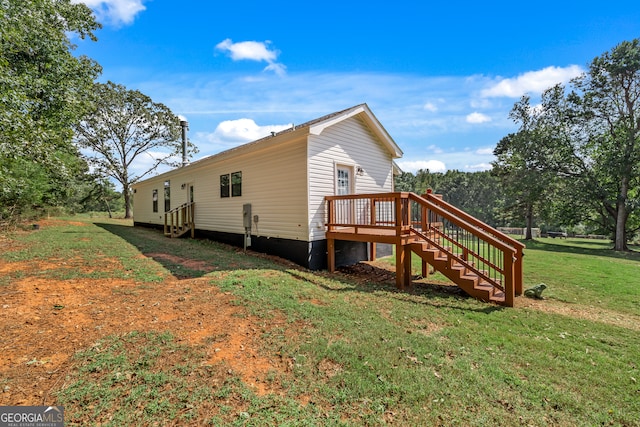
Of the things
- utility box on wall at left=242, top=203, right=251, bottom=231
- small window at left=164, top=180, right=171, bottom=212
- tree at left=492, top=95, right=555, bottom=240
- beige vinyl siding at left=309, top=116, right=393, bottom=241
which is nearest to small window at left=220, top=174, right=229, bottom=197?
utility box on wall at left=242, top=203, right=251, bottom=231

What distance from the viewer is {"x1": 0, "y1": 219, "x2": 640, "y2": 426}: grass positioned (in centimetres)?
239


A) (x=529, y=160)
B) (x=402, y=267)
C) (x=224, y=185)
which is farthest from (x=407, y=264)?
(x=529, y=160)

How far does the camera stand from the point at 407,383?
2.80 m

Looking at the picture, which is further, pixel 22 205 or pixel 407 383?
pixel 22 205

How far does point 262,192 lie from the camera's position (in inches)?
354

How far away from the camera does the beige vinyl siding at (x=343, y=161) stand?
7727 millimetres

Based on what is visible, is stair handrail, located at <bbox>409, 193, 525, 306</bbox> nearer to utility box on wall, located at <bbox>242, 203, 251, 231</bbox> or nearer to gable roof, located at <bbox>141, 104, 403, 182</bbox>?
gable roof, located at <bbox>141, 104, 403, 182</bbox>

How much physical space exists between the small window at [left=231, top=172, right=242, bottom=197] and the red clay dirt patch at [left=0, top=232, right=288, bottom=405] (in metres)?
4.86

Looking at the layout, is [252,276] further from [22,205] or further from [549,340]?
[22,205]

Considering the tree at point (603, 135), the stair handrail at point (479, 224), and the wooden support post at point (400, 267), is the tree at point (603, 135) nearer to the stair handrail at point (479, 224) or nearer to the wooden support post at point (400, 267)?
the stair handrail at point (479, 224)

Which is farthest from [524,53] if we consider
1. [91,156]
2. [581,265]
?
A: [91,156]

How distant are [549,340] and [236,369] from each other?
4.07 metres

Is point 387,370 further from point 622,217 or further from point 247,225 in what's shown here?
point 622,217

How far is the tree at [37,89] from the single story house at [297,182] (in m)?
4.87
